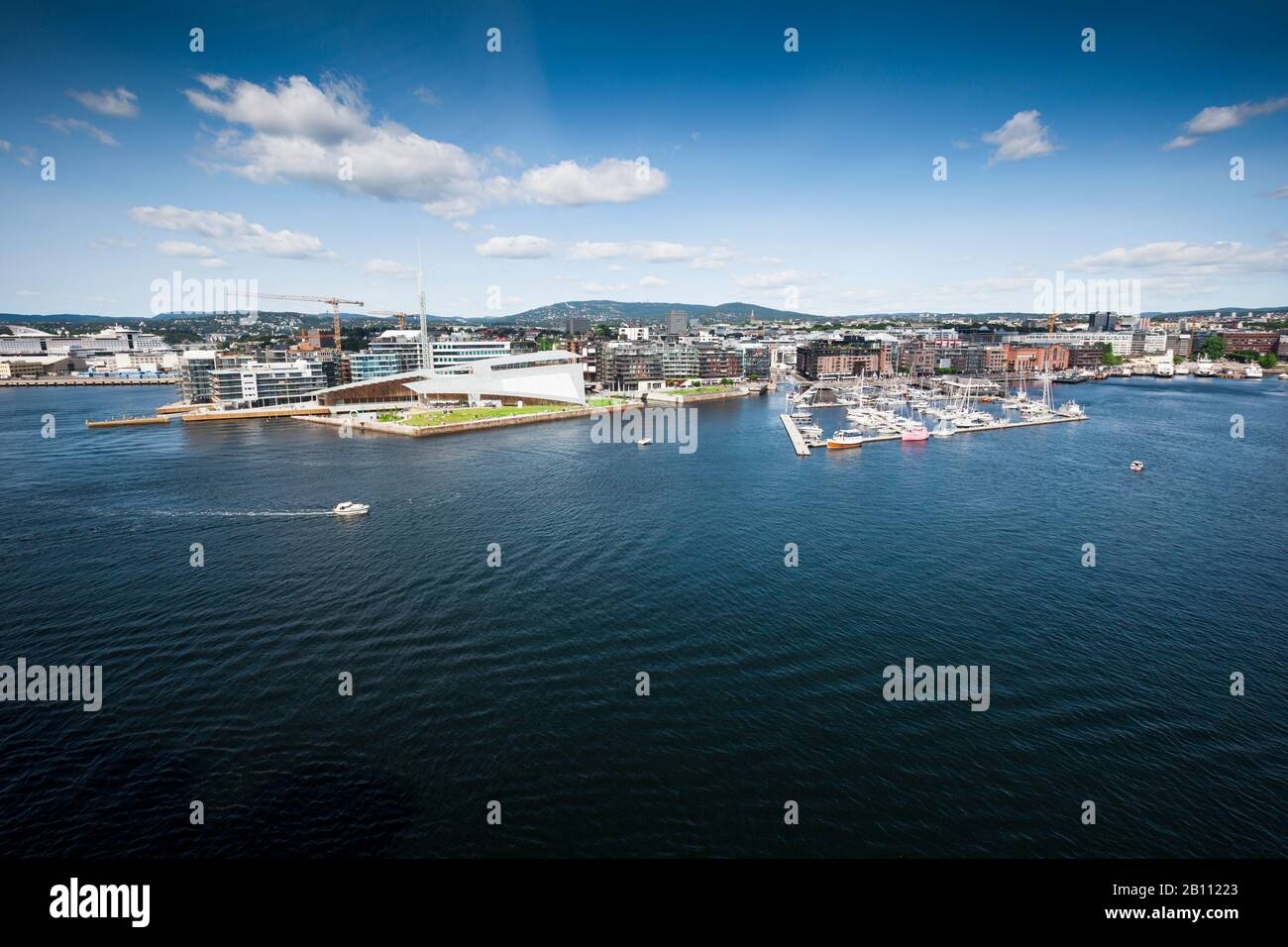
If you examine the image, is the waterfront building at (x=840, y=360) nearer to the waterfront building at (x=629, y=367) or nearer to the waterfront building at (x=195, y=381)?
the waterfront building at (x=629, y=367)

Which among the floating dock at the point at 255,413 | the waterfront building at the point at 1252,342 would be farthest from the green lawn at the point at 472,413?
the waterfront building at the point at 1252,342

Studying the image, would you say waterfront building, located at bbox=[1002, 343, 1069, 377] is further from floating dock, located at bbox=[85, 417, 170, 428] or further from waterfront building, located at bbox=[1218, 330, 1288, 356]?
floating dock, located at bbox=[85, 417, 170, 428]

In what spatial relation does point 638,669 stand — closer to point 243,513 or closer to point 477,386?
point 243,513

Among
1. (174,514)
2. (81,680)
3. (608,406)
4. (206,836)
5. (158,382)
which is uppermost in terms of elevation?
(158,382)
